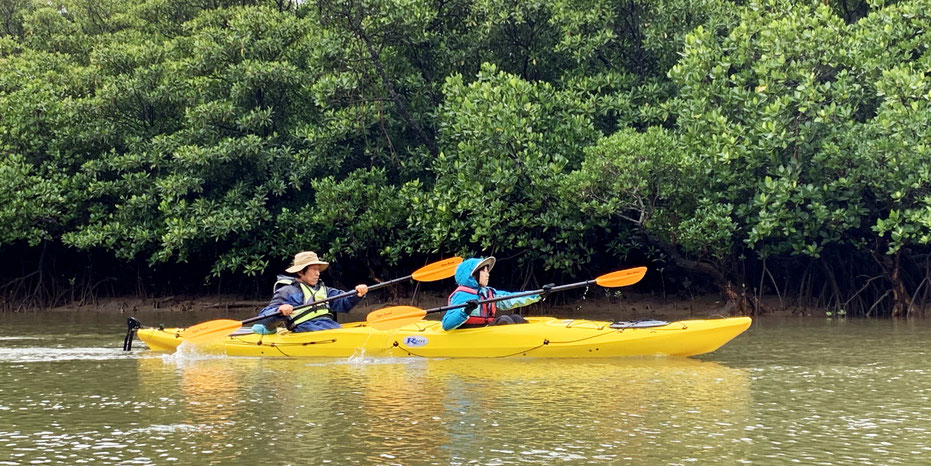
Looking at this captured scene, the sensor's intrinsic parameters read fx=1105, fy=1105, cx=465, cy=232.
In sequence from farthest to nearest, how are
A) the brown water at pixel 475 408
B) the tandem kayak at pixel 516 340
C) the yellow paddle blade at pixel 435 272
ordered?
the yellow paddle blade at pixel 435 272 → the tandem kayak at pixel 516 340 → the brown water at pixel 475 408

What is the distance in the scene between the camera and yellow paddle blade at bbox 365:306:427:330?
1159cm

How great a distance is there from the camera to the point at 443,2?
742 inches

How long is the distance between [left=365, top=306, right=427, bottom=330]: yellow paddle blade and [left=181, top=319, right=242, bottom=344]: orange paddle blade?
1454 millimetres

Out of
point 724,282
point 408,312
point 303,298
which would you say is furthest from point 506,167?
point 303,298

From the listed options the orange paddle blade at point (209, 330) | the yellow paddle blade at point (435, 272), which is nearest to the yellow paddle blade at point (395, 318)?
the yellow paddle blade at point (435, 272)

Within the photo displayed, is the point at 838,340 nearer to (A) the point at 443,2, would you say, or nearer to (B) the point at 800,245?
(B) the point at 800,245

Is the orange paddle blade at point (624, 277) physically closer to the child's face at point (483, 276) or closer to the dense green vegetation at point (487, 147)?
the child's face at point (483, 276)

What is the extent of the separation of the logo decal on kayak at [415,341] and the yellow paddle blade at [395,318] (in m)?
0.33

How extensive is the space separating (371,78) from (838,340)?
950 cm

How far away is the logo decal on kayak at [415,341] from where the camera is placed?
36.9ft

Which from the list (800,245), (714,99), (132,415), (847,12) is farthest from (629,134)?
(132,415)

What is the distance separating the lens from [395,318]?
11.6m

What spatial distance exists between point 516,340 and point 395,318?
1.46 m

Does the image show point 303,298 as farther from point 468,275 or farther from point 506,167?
point 506,167
